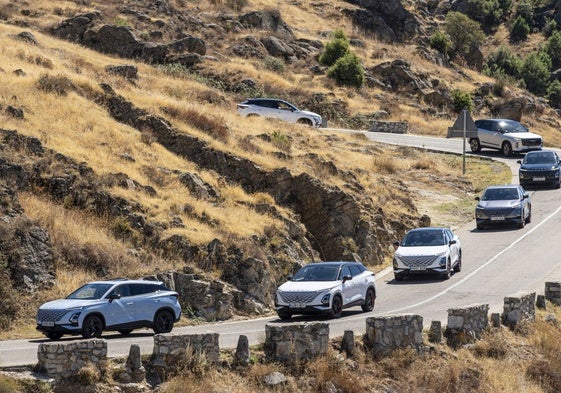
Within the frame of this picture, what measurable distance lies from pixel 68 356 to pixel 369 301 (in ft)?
37.3

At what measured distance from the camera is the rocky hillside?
970 inches

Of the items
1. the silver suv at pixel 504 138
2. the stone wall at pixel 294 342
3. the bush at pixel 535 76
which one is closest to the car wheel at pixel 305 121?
the silver suv at pixel 504 138

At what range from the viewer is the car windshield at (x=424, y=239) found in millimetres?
30703

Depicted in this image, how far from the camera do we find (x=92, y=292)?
20594 mm

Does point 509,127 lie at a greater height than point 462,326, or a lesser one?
lesser

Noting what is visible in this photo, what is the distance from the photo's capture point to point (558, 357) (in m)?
23.5

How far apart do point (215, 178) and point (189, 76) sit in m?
25.3

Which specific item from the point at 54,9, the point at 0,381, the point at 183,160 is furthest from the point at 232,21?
the point at 0,381

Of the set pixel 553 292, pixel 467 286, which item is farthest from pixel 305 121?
pixel 553 292

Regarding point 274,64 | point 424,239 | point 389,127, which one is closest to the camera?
point 424,239

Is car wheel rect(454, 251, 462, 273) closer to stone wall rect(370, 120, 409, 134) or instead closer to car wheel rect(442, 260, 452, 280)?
car wheel rect(442, 260, 452, 280)

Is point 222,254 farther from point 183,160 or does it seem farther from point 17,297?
point 183,160

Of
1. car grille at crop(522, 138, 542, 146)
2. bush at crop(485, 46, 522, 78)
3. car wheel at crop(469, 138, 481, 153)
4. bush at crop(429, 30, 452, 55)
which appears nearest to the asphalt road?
car grille at crop(522, 138, 542, 146)

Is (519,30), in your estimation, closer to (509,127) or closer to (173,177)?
(509,127)
